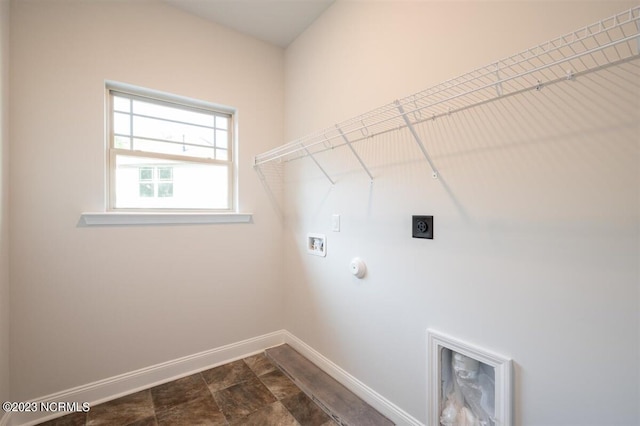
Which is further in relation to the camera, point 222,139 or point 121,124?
point 222,139

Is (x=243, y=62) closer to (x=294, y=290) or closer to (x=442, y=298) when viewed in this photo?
(x=294, y=290)

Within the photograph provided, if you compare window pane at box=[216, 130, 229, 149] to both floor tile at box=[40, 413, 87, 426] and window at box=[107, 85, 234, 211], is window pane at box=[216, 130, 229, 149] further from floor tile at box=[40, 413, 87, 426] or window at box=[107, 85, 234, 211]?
floor tile at box=[40, 413, 87, 426]

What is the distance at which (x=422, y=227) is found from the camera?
1.37 metres

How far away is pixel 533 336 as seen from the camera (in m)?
1.03

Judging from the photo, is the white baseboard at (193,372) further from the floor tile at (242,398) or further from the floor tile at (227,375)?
the floor tile at (242,398)

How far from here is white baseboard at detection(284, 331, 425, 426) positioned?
1.48 meters

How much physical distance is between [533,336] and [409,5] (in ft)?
5.30

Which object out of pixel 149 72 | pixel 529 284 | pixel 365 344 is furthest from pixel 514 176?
pixel 149 72

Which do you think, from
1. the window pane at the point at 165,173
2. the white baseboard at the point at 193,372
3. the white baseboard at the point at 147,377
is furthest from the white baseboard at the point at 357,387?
the window pane at the point at 165,173

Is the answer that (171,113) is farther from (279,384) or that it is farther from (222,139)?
(279,384)

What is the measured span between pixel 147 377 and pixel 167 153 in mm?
1569

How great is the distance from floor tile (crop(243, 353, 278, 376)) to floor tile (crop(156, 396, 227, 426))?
406mm

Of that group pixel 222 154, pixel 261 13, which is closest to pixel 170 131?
pixel 222 154

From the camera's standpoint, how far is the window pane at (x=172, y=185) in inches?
74.9
